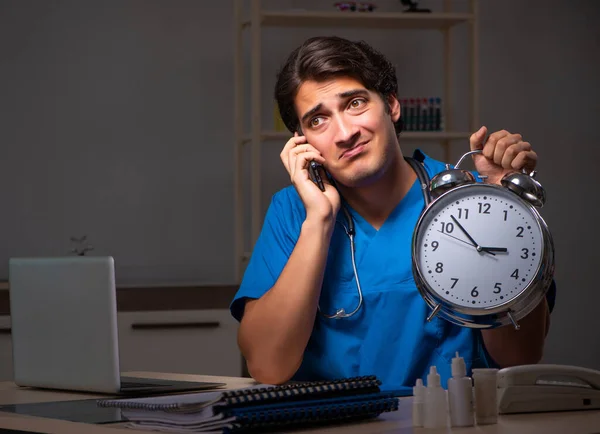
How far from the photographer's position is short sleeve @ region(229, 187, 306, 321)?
2074 mm

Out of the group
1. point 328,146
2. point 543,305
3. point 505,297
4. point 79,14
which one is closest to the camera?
point 505,297

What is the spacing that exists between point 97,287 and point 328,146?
60 centimetres

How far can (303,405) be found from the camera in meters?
1.34

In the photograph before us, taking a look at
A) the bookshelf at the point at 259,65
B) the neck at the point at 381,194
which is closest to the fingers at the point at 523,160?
the neck at the point at 381,194

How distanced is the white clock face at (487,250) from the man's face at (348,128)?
390 millimetres

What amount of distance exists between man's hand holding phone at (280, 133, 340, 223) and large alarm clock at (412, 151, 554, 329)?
0.37m

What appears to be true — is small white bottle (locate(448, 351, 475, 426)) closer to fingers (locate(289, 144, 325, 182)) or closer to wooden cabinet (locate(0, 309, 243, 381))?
fingers (locate(289, 144, 325, 182))

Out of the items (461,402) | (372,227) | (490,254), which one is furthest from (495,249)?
(372,227)

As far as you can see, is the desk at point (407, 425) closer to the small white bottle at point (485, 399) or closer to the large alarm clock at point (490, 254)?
the small white bottle at point (485, 399)

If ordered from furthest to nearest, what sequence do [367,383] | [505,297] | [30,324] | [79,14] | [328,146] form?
[79,14] → [328,146] → [30,324] → [505,297] → [367,383]

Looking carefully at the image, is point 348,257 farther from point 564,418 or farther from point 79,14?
point 79,14

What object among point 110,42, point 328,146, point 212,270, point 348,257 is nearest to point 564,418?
point 348,257

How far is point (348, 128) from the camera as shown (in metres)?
2.05

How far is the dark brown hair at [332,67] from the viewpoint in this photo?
6.94 feet
